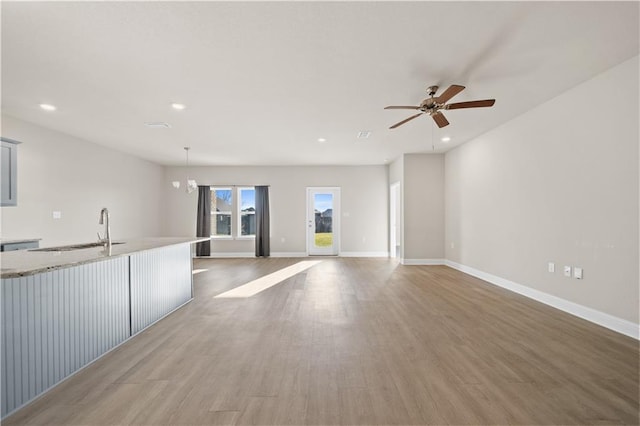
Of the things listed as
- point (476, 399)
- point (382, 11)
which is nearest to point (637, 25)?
point (382, 11)

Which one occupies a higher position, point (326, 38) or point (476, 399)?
point (326, 38)

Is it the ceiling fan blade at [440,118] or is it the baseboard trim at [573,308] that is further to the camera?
the ceiling fan blade at [440,118]

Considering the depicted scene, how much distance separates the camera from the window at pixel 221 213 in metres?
8.60

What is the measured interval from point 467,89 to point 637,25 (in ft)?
4.38

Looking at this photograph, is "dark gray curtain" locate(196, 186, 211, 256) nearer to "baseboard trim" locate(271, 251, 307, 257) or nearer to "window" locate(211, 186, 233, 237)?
"window" locate(211, 186, 233, 237)

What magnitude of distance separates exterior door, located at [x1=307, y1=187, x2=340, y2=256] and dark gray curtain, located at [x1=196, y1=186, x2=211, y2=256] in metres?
2.86

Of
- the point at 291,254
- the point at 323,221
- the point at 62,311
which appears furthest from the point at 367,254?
the point at 62,311

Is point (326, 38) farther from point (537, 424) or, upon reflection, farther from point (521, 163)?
point (521, 163)

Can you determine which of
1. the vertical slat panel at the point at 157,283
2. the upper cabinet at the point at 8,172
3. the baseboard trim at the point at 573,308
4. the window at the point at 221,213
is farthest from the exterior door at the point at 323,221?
the upper cabinet at the point at 8,172

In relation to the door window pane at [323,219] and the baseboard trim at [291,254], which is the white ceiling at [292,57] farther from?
the baseboard trim at [291,254]

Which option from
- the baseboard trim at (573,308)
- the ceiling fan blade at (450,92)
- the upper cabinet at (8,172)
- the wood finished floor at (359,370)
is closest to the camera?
the wood finished floor at (359,370)

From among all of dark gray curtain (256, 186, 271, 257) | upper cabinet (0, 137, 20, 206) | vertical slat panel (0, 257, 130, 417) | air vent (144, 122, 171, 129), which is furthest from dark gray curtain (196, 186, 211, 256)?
vertical slat panel (0, 257, 130, 417)

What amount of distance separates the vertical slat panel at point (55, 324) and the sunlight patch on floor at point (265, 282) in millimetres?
1797

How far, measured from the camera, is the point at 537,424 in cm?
166
